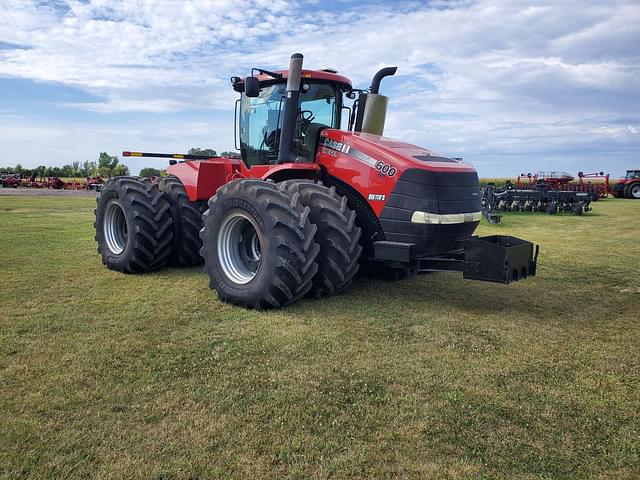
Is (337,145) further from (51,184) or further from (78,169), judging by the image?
(78,169)

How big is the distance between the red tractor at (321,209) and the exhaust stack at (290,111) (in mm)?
13

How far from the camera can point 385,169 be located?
5.84 m

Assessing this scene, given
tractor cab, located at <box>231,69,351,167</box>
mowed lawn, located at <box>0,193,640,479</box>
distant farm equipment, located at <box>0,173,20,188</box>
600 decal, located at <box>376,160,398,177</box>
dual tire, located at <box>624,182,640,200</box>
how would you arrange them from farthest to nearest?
distant farm equipment, located at <box>0,173,20,188</box>, dual tire, located at <box>624,182,640,200</box>, tractor cab, located at <box>231,69,351,167</box>, 600 decal, located at <box>376,160,398,177</box>, mowed lawn, located at <box>0,193,640,479</box>

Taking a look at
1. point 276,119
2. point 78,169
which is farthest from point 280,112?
point 78,169

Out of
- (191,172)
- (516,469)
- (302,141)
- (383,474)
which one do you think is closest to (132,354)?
(383,474)

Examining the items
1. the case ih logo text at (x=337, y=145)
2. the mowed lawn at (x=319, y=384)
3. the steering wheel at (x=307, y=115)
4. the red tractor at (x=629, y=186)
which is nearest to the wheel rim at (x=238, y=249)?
the mowed lawn at (x=319, y=384)

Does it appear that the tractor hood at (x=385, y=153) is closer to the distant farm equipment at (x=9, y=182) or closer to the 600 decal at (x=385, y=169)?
the 600 decal at (x=385, y=169)

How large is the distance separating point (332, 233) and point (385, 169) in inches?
37.6

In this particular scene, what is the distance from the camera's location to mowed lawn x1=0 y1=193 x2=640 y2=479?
293 centimetres

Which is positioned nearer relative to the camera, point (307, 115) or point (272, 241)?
point (272, 241)

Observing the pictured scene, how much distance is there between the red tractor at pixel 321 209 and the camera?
560 centimetres

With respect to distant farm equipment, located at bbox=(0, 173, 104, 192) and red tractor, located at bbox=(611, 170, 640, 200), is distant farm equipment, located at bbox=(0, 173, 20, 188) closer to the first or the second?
distant farm equipment, located at bbox=(0, 173, 104, 192)

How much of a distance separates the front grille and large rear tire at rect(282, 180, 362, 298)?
0.44m

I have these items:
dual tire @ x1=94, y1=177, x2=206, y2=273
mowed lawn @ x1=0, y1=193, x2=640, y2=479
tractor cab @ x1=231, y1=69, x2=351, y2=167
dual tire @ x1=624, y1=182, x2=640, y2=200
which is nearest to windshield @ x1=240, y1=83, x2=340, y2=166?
tractor cab @ x1=231, y1=69, x2=351, y2=167
